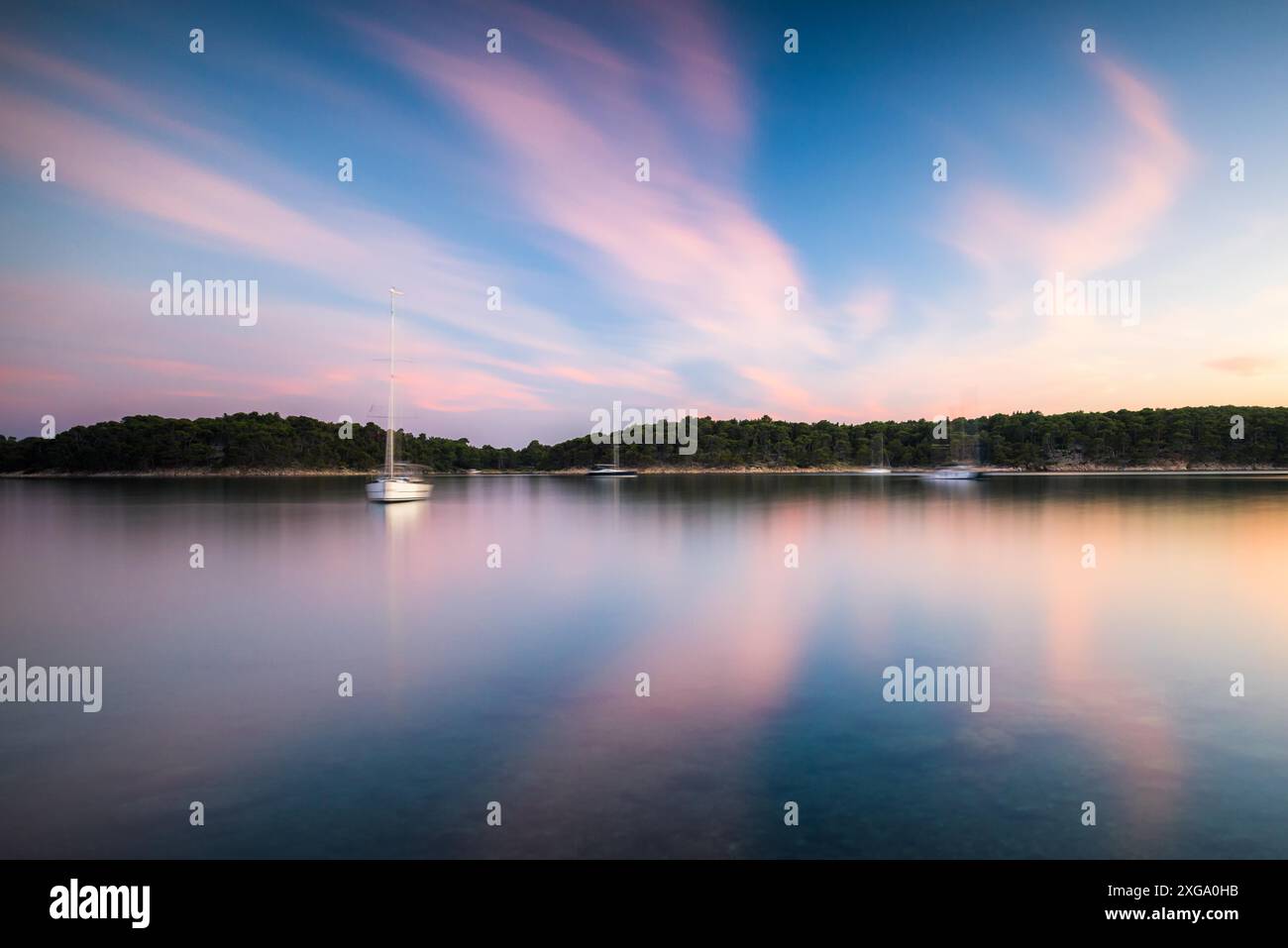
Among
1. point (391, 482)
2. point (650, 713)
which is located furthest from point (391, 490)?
point (650, 713)

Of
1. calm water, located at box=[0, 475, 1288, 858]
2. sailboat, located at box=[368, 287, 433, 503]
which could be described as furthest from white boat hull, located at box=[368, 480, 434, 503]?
calm water, located at box=[0, 475, 1288, 858]

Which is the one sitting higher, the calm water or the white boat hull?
the white boat hull

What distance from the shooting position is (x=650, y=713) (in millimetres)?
11258

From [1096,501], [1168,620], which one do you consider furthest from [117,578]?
[1096,501]

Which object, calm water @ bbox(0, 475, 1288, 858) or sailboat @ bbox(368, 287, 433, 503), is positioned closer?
calm water @ bbox(0, 475, 1288, 858)

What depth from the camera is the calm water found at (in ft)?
24.5

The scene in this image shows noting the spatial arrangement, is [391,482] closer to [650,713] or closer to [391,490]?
[391,490]

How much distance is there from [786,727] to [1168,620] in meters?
13.7

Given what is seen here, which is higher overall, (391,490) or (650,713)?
(391,490)

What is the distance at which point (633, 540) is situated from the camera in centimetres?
3841

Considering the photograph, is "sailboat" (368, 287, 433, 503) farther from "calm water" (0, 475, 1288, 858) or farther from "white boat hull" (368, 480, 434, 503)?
"calm water" (0, 475, 1288, 858)

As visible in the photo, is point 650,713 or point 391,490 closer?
point 650,713

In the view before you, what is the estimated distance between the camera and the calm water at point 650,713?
7.48 metres
